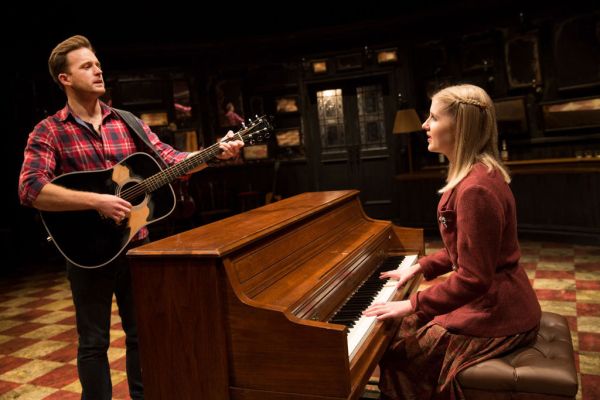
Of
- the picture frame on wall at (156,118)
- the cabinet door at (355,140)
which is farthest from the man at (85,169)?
the picture frame on wall at (156,118)

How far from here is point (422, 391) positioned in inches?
79.4

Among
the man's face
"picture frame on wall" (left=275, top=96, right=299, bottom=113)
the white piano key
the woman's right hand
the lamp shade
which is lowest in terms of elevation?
the white piano key

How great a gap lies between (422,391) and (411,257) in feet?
3.47

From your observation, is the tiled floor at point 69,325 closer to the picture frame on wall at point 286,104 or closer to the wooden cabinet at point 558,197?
the wooden cabinet at point 558,197

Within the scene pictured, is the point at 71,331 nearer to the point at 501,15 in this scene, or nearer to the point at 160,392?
the point at 160,392

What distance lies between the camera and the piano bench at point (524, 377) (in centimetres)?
174

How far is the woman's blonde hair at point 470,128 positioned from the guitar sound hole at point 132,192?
134 cm

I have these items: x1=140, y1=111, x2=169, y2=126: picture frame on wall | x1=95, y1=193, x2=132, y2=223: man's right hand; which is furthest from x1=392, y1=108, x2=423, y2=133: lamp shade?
x1=95, y1=193, x2=132, y2=223: man's right hand

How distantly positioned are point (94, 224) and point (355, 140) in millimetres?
6994

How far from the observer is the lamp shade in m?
7.32

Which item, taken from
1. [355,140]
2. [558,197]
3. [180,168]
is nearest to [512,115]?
[558,197]

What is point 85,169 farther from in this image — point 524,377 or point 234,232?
point 524,377

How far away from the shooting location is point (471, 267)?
1.74m

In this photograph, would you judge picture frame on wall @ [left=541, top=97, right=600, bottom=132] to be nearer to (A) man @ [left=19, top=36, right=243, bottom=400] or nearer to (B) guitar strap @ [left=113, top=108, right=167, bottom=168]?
(A) man @ [left=19, top=36, right=243, bottom=400]
